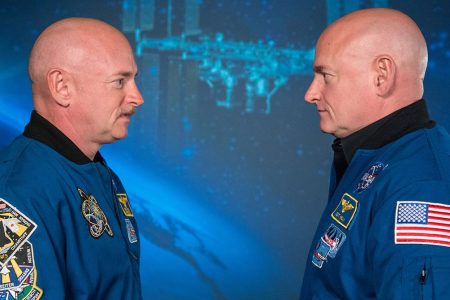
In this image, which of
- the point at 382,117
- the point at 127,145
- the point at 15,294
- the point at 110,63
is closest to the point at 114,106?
the point at 110,63

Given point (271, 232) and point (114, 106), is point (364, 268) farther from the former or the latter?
point (271, 232)

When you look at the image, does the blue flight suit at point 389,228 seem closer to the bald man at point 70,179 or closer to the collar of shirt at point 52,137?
the bald man at point 70,179

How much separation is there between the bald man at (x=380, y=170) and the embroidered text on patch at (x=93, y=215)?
1.71 feet

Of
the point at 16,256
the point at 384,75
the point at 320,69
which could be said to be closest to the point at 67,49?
the point at 16,256

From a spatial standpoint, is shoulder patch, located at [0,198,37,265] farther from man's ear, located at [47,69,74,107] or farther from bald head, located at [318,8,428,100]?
bald head, located at [318,8,428,100]

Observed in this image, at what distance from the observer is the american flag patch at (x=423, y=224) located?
1284 mm

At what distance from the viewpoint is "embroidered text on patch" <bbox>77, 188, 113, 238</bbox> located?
5.03 feet

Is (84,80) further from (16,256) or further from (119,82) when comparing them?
(16,256)

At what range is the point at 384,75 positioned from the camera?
A: 1538 millimetres

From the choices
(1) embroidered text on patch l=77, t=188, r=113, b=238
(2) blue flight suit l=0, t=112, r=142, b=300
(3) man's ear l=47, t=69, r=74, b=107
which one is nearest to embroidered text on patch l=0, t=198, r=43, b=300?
(2) blue flight suit l=0, t=112, r=142, b=300

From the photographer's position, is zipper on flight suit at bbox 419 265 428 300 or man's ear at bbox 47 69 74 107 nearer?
zipper on flight suit at bbox 419 265 428 300

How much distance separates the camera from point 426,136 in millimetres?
1461

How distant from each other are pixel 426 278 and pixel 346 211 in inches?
11.3

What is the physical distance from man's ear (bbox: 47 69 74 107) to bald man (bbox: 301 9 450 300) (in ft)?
2.02
